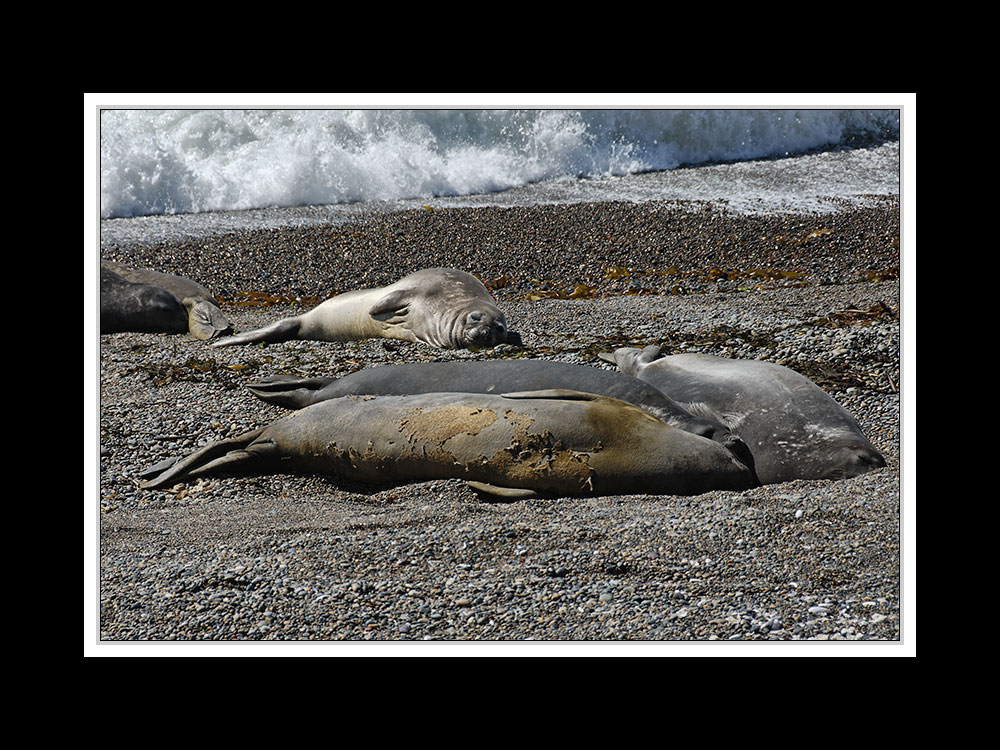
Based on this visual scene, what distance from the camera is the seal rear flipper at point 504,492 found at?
404 centimetres

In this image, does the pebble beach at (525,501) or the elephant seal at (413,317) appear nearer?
the pebble beach at (525,501)

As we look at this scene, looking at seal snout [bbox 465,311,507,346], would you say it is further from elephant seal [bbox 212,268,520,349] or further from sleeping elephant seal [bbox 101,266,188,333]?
sleeping elephant seal [bbox 101,266,188,333]

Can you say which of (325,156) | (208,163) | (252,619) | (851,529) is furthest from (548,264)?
(252,619)

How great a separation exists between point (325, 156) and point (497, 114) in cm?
106

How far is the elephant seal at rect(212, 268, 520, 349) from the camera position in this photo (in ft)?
19.1

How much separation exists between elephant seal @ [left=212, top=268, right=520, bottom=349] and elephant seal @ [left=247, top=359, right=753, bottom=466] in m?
0.83

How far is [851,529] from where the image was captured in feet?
11.8

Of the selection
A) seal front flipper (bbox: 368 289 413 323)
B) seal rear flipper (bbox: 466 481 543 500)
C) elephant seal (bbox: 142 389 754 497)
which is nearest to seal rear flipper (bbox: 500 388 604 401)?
elephant seal (bbox: 142 389 754 497)

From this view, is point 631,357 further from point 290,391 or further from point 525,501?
point 290,391

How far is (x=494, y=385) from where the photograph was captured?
4.66 meters

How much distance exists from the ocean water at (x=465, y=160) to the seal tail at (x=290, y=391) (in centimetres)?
93

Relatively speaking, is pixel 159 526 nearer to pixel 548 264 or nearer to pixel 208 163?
pixel 208 163

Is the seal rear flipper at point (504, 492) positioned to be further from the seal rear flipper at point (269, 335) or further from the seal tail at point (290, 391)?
the seal rear flipper at point (269, 335)

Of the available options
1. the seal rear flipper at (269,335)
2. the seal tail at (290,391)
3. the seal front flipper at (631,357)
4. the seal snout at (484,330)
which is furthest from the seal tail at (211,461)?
the seal front flipper at (631,357)
